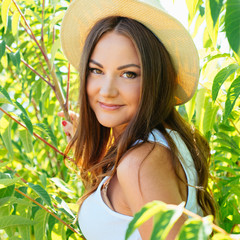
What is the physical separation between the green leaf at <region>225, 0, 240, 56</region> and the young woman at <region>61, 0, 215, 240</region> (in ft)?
1.60

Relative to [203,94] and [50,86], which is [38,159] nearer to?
[50,86]

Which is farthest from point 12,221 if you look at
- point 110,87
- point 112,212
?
point 110,87

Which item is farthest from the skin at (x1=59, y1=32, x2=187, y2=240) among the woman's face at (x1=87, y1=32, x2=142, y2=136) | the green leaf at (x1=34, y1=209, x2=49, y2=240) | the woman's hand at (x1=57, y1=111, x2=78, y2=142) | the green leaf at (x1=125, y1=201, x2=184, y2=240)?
the green leaf at (x1=125, y1=201, x2=184, y2=240)

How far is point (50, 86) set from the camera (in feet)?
6.04

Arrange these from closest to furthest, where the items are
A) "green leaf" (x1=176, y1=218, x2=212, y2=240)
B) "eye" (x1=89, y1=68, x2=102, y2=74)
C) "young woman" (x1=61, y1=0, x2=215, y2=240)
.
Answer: "green leaf" (x1=176, y1=218, x2=212, y2=240) → "young woman" (x1=61, y1=0, x2=215, y2=240) → "eye" (x1=89, y1=68, x2=102, y2=74)

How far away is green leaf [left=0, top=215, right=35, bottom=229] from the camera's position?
127 cm

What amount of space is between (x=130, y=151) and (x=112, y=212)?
7.8 inches

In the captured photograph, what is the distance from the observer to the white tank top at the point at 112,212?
52.7 inches

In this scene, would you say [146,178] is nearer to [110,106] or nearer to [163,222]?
[110,106]

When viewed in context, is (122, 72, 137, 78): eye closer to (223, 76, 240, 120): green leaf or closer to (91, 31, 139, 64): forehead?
(91, 31, 139, 64): forehead

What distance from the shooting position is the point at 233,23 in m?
0.83

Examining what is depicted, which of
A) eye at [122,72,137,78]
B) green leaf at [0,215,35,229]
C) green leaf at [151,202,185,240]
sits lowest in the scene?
green leaf at [0,215,35,229]

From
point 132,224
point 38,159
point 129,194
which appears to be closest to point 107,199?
point 129,194

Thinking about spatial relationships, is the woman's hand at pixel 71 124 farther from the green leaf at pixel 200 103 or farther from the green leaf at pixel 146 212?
the green leaf at pixel 146 212
